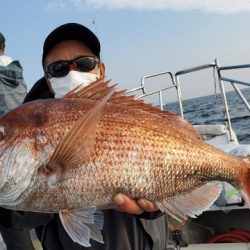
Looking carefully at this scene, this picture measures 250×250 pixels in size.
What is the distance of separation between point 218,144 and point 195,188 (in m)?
3.87

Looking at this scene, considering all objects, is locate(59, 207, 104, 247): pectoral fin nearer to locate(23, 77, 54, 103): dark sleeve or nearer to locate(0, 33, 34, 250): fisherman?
locate(23, 77, 54, 103): dark sleeve

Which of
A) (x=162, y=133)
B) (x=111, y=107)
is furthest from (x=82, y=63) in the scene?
(x=162, y=133)

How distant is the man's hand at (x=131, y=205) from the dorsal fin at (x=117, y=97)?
0.46 meters

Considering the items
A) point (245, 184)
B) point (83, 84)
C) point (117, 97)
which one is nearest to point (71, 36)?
point (83, 84)

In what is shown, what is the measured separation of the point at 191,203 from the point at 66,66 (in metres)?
1.20

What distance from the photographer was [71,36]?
2605 millimetres

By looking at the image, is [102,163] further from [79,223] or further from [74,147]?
[79,223]

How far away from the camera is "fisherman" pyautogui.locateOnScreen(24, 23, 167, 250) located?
224 centimetres

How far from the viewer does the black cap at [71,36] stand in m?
2.57

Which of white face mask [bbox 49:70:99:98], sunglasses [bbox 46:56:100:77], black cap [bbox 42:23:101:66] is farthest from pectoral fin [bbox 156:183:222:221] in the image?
black cap [bbox 42:23:101:66]

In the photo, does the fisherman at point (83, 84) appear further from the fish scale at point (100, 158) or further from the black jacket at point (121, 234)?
the fish scale at point (100, 158)

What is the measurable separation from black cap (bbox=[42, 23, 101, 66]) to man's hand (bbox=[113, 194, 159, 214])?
122cm

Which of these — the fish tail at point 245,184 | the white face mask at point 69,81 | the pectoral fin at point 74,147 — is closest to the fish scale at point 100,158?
the pectoral fin at point 74,147

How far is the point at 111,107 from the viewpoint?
1.89 m
